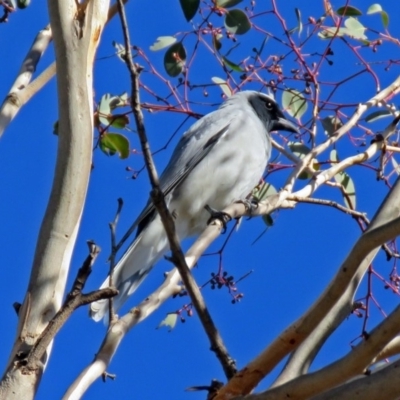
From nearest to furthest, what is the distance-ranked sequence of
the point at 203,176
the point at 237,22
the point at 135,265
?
the point at 237,22
the point at 135,265
the point at 203,176

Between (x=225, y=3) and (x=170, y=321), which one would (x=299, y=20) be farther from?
(x=170, y=321)

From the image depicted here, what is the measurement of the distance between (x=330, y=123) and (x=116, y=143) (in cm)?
96

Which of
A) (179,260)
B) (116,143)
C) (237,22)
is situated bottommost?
(179,260)

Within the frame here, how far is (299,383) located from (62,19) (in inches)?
48.8

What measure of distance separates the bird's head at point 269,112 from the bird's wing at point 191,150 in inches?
18.7

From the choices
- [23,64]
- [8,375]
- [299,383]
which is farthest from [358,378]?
[23,64]

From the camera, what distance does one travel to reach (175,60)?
→ 13.2ft

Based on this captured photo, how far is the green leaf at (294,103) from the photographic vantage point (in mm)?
4078

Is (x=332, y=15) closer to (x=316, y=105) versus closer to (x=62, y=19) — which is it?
(x=316, y=105)

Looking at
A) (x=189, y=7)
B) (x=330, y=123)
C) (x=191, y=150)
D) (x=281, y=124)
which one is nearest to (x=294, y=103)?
(x=330, y=123)

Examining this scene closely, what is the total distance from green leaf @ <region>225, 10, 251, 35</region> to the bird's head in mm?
1799

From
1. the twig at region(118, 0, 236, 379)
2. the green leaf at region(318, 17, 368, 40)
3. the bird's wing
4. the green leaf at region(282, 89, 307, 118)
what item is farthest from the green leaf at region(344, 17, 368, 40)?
the twig at region(118, 0, 236, 379)

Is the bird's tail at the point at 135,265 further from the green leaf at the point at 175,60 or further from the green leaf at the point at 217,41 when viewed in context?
the green leaf at the point at 217,41

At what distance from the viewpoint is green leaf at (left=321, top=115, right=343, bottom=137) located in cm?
400
